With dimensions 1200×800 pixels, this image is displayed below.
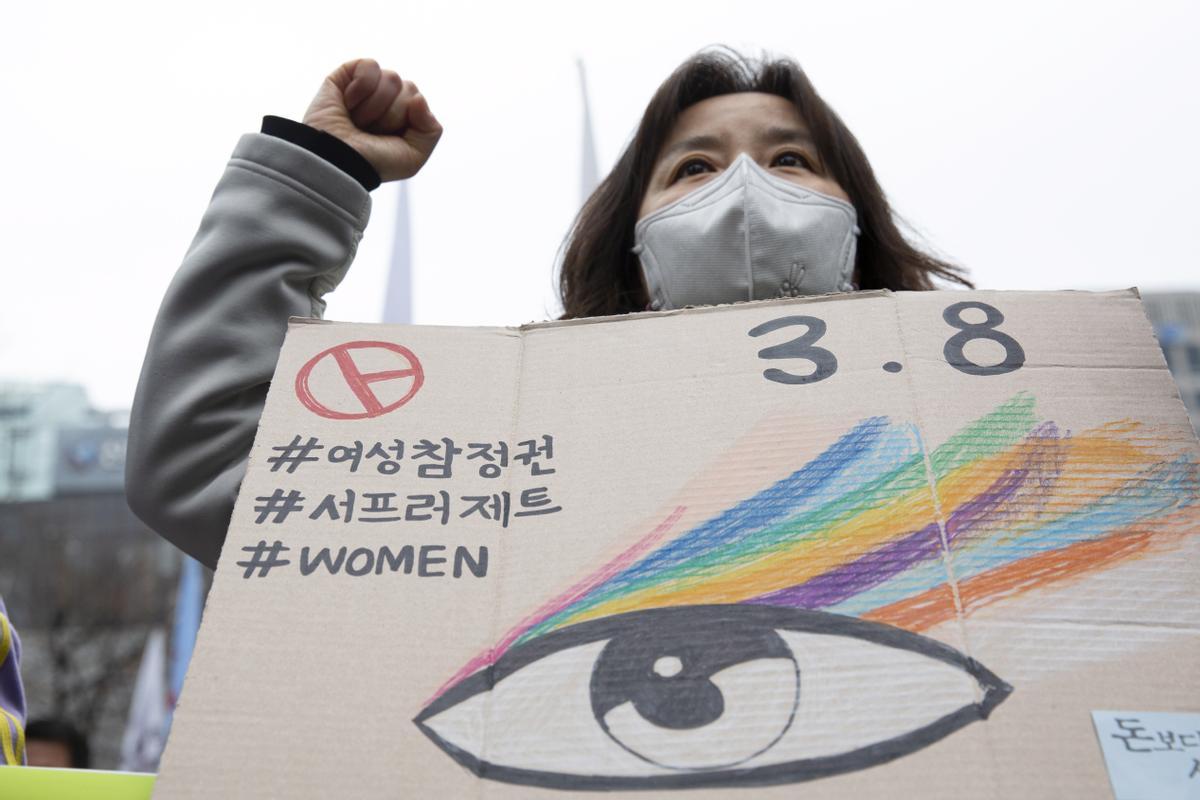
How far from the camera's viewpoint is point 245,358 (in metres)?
1.32

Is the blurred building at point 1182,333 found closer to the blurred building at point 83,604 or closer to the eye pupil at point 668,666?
the blurred building at point 83,604

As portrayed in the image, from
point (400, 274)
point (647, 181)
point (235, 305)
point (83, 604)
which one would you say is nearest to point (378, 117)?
point (235, 305)

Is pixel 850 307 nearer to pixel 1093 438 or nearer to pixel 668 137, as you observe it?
pixel 1093 438

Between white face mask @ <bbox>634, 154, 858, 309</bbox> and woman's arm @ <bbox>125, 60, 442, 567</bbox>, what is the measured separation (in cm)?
46

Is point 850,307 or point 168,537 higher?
point 850,307

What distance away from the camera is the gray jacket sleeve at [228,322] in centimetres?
126

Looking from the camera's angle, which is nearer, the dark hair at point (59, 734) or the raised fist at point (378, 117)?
the raised fist at point (378, 117)

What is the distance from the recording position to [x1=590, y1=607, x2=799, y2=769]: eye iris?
2.72ft

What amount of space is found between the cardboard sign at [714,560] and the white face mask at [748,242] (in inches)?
14.0

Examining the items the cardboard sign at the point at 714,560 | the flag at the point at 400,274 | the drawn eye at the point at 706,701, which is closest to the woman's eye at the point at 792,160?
the cardboard sign at the point at 714,560

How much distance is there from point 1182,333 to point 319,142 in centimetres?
4906

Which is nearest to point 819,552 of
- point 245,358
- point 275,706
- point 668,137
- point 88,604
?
point 275,706

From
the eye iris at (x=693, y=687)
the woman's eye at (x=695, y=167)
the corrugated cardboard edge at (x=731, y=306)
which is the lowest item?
the eye iris at (x=693, y=687)

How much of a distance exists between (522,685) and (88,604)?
17.5 meters
